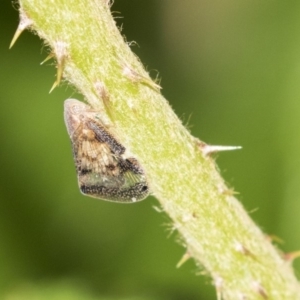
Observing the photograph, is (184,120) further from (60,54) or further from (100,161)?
(60,54)

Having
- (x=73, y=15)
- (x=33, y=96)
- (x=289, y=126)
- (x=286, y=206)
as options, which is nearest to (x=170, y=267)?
(x=286, y=206)

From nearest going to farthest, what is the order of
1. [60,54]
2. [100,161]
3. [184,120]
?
1. [60,54]
2. [100,161]
3. [184,120]

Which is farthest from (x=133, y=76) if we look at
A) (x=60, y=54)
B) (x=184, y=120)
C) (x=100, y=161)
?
(x=184, y=120)

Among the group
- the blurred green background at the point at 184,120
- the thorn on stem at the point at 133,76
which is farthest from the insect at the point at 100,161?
the blurred green background at the point at 184,120

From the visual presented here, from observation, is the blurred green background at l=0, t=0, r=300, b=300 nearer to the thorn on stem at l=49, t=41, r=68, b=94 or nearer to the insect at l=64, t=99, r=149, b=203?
the insect at l=64, t=99, r=149, b=203

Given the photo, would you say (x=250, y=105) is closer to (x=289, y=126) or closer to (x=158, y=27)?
(x=289, y=126)
